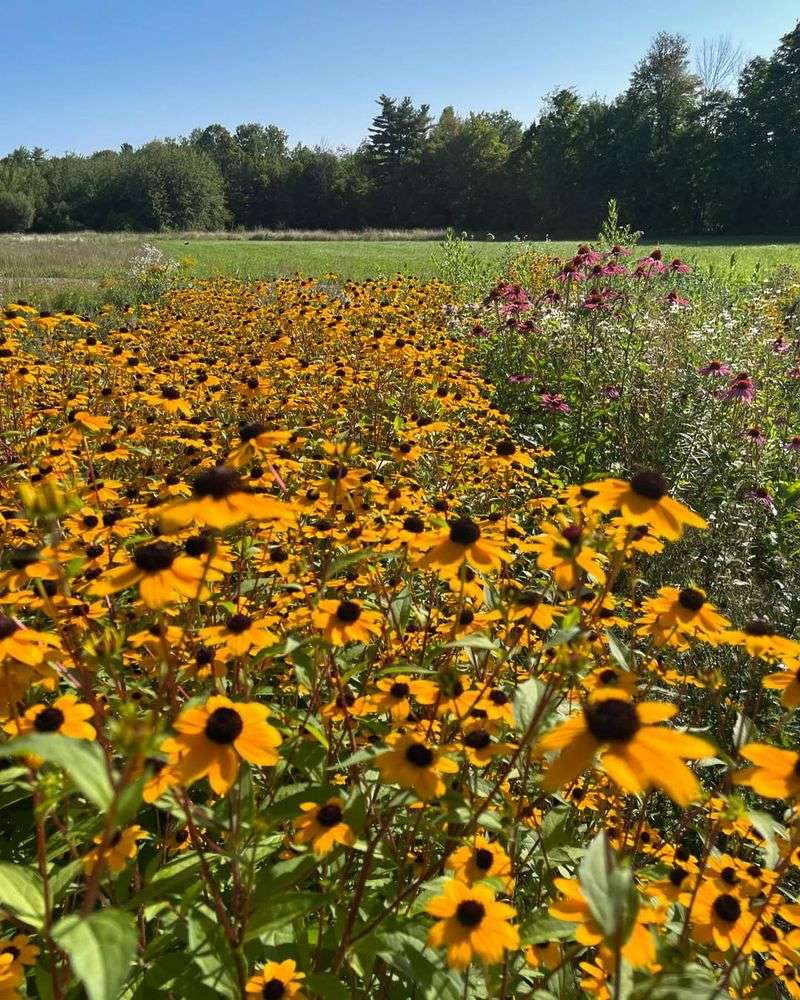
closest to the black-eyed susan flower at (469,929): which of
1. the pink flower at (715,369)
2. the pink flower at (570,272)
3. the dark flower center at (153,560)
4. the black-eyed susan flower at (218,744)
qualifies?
the black-eyed susan flower at (218,744)

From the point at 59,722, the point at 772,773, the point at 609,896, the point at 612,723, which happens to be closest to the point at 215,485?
the point at 59,722

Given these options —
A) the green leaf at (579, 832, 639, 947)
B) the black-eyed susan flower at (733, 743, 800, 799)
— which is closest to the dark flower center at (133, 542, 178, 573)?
the green leaf at (579, 832, 639, 947)

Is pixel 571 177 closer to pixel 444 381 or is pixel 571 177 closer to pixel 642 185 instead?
pixel 642 185

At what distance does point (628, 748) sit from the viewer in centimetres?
85

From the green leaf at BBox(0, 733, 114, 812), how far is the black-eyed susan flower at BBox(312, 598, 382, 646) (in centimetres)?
68

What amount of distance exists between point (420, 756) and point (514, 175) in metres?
55.2

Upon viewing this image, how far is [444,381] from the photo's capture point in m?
4.39

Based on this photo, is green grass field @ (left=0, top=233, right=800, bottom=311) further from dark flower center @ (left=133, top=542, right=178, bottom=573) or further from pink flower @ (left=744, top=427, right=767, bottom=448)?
dark flower center @ (left=133, top=542, right=178, bottom=573)

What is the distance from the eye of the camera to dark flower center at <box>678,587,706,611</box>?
1492mm

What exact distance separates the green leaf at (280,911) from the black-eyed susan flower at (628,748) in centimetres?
51

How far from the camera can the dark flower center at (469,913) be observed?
1038mm

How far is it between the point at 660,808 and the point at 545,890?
1.10 m

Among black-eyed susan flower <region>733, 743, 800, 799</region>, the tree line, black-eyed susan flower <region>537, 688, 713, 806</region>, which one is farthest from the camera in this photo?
the tree line

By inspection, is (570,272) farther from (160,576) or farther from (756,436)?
(160,576)
